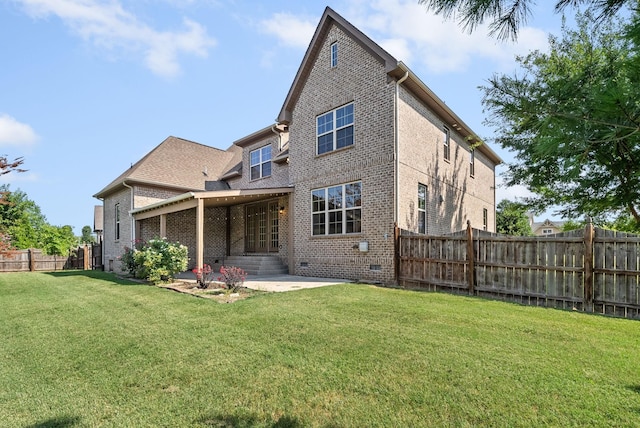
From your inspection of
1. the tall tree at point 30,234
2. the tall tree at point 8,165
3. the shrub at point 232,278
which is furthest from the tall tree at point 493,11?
the tall tree at point 30,234

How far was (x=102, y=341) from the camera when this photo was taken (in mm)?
4773

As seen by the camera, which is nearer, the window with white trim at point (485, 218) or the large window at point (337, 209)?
the large window at point (337, 209)

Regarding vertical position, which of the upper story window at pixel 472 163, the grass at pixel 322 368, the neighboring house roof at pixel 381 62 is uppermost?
the neighboring house roof at pixel 381 62

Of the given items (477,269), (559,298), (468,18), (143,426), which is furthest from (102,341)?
(559,298)

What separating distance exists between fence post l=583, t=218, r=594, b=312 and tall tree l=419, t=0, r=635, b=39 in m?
5.46

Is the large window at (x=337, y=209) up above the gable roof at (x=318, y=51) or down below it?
below

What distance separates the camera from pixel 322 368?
11.8 feet

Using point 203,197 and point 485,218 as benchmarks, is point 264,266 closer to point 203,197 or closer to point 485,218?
point 203,197

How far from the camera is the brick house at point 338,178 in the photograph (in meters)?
10.5

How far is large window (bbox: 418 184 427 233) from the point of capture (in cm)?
1156

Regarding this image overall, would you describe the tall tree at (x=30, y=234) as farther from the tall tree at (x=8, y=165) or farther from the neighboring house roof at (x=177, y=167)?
the tall tree at (x=8, y=165)

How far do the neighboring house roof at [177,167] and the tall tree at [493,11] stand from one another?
52.3 feet

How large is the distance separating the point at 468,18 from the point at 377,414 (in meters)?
3.52

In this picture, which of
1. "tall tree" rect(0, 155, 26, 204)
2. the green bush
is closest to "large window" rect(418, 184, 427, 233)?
the green bush
